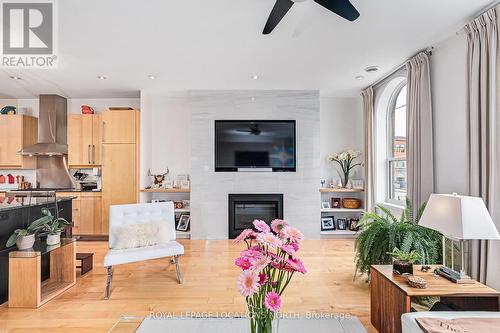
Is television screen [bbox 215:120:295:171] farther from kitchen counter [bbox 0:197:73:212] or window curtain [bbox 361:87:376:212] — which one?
kitchen counter [bbox 0:197:73:212]

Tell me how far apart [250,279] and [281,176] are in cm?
389

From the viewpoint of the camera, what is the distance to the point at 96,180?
17.4 ft

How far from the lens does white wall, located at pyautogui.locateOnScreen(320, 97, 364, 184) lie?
Answer: 17.5 feet

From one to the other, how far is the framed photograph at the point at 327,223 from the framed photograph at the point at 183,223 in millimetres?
2470

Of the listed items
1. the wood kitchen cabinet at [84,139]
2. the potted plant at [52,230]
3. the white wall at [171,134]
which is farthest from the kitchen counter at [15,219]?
the white wall at [171,134]

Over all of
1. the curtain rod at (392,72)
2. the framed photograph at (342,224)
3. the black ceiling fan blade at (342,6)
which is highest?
the curtain rod at (392,72)

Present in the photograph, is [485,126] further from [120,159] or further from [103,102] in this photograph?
[103,102]

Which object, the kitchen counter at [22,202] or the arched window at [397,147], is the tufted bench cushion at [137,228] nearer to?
the kitchen counter at [22,202]

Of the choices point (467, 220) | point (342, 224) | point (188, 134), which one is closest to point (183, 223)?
point (188, 134)

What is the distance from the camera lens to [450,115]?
288 centimetres

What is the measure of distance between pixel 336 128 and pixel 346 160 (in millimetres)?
677

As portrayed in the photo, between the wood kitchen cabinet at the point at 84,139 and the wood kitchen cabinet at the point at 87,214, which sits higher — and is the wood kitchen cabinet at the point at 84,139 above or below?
above

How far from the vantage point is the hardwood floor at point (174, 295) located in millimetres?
2330

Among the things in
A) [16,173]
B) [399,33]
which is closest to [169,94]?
[16,173]
